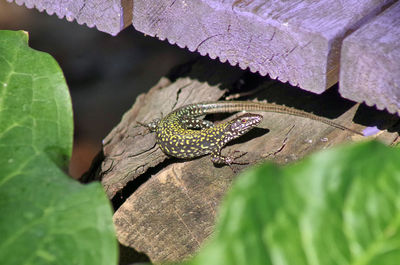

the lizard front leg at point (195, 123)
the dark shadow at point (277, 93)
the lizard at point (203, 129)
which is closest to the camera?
the dark shadow at point (277, 93)

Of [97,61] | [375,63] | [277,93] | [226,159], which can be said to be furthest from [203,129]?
[97,61]

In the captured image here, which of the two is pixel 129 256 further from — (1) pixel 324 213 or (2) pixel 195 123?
(1) pixel 324 213

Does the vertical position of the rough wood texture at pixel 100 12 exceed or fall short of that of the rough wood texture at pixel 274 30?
it falls short

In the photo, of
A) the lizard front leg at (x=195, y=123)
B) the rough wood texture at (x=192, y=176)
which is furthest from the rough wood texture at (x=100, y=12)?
the lizard front leg at (x=195, y=123)

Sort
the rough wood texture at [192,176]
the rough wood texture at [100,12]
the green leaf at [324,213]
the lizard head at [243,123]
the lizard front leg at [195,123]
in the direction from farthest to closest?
the lizard front leg at [195,123], the lizard head at [243,123], the rough wood texture at [192,176], the rough wood texture at [100,12], the green leaf at [324,213]

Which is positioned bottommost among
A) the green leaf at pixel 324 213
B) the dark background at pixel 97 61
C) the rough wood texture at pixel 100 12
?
the dark background at pixel 97 61

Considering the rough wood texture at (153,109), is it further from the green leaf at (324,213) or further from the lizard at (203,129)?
the green leaf at (324,213)
